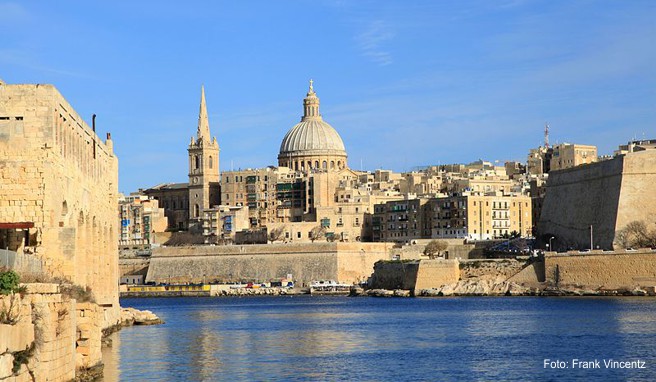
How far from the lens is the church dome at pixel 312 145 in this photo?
368 feet

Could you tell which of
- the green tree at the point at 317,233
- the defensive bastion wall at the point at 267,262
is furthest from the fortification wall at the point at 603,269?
the green tree at the point at 317,233

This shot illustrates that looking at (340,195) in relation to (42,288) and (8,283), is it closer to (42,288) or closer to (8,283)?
(42,288)

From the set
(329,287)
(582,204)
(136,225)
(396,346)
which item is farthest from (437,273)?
(136,225)

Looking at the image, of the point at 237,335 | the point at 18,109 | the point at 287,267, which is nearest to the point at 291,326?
the point at 237,335

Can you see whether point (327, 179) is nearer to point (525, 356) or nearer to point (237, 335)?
point (237, 335)

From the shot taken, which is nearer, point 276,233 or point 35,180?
point 35,180

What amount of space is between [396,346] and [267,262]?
5484cm

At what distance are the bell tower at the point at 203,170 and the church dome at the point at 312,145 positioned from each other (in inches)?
319

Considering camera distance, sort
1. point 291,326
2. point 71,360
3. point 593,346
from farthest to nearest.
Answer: point 291,326, point 593,346, point 71,360

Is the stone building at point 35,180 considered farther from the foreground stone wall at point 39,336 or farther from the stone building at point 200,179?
the stone building at point 200,179

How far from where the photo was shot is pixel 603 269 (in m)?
55.0

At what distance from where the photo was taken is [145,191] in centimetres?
12019

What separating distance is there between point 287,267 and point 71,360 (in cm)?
6539

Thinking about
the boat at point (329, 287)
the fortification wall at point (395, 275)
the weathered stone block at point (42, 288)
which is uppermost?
the weathered stone block at point (42, 288)
